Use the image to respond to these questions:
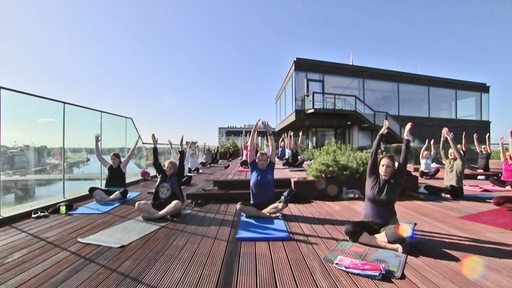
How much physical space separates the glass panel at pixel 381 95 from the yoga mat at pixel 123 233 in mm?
18279

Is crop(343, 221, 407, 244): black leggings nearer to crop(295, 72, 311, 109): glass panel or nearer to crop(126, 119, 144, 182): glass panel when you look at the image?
crop(126, 119, 144, 182): glass panel

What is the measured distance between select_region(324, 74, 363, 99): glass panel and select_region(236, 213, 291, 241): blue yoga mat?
14628 millimetres

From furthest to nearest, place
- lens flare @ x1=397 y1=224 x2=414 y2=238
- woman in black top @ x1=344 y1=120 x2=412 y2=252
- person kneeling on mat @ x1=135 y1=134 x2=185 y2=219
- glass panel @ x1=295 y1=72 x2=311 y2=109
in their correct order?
glass panel @ x1=295 y1=72 x2=311 y2=109 < person kneeling on mat @ x1=135 y1=134 x2=185 y2=219 < woman in black top @ x1=344 y1=120 x2=412 y2=252 < lens flare @ x1=397 y1=224 x2=414 y2=238

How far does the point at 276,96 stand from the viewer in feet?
89.9

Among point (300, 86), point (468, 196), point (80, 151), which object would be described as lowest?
point (468, 196)

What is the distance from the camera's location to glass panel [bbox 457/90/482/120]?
2280 cm

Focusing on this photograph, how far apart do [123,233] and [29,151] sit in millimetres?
3121

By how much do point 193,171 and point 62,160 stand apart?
615 centimetres

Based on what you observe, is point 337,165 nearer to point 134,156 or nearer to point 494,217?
point 494,217

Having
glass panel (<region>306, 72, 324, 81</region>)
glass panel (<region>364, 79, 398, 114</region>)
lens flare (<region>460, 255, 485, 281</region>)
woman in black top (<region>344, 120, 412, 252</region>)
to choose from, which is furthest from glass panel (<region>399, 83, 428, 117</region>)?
lens flare (<region>460, 255, 485, 281</region>)

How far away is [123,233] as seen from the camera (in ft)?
13.0

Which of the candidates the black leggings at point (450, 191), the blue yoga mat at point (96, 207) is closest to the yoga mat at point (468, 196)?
the black leggings at point (450, 191)

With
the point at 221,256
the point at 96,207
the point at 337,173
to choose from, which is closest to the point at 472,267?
the point at 221,256

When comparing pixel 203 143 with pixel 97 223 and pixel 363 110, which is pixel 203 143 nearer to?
pixel 363 110
